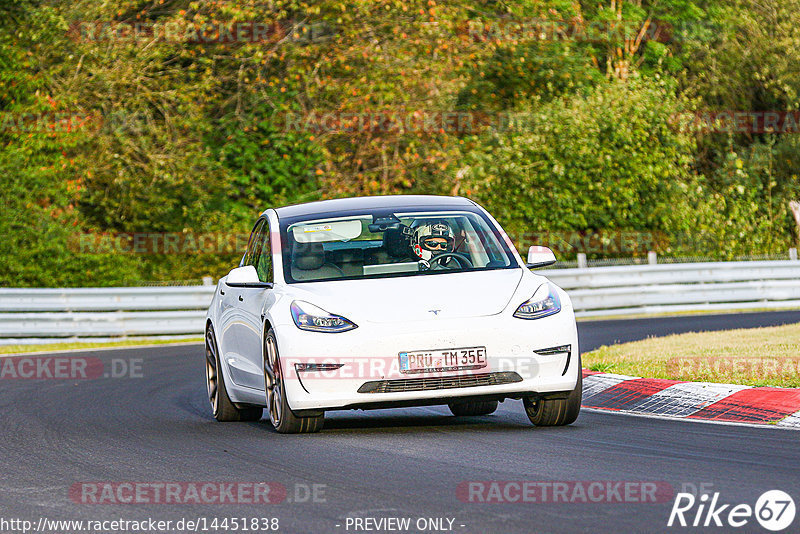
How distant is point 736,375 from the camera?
442 inches

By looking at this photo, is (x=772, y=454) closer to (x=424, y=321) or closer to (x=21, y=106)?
(x=424, y=321)

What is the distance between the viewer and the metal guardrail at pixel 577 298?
23031 millimetres

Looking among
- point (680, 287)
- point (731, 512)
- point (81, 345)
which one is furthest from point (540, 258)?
point (680, 287)

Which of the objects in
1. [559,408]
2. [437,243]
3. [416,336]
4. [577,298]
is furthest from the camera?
[577,298]

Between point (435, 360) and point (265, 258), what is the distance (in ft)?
7.22

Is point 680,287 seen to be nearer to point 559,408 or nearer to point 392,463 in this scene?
point 559,408

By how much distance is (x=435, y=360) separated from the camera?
8797 millimetres

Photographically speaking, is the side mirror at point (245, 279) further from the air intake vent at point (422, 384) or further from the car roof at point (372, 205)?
the air intake vent at point (422, 384)

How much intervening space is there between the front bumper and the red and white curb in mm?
1435

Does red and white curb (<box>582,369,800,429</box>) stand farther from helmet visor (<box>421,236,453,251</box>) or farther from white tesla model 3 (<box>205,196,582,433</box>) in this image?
helmet visor (<box>421,236,453,251</box>)

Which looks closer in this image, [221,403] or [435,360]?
[435,360]

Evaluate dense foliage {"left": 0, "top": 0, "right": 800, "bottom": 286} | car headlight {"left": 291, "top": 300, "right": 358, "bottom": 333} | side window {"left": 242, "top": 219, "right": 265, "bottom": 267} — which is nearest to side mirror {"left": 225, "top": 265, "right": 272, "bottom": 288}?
car headlight {"left": 291, "top": 300, "right": 358, "bottom": 333}

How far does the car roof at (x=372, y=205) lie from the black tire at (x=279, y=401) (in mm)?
1272

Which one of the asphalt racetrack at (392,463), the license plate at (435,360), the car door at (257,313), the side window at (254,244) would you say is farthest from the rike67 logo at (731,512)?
the side window at (254,244)
